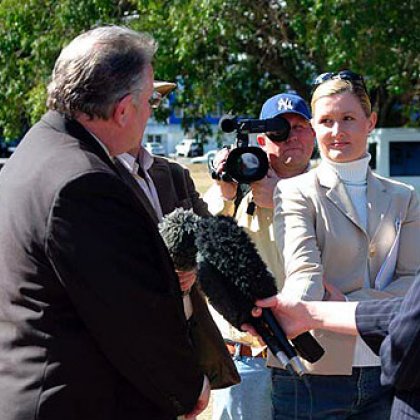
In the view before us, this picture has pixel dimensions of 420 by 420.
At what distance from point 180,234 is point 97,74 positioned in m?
0.60

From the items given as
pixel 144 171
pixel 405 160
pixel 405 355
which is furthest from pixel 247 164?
pixel 405 160

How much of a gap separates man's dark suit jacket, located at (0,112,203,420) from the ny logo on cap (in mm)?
1376

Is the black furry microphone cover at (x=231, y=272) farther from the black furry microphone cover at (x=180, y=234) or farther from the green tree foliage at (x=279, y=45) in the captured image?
the green tree foliage at (x=279, y=45)

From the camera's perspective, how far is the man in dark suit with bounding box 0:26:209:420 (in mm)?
2242

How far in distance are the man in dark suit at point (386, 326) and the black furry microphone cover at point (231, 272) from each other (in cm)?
5

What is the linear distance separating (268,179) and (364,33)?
8382mm

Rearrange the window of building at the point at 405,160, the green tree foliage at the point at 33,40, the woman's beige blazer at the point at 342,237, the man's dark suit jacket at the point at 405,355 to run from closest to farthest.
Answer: the man's dark suit jacket at the point at 405,355
the woman's beige blazer at the point at 342,237
the green tree foliage at the point at 33,40
the window of building at the point at 405,160

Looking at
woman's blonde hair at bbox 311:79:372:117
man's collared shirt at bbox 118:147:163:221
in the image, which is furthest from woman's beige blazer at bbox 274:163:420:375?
man's collared shirt at bbox 118:147:163:221

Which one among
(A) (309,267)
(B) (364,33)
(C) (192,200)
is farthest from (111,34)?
(B) (364,33)

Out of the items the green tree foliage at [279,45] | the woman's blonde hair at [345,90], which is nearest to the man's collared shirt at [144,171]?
the woman's blonde hair at [345,90]

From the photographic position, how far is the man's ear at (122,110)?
2.41 metres

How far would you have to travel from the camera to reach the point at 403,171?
16.4 m

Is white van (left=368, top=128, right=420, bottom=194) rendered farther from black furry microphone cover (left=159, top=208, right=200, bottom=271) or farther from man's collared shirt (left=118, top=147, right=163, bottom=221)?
black furry microphone cover (left=159, top=208, right=200, bottom=271)

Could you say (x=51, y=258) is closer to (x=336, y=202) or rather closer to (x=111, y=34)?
(x=111, y=34)
